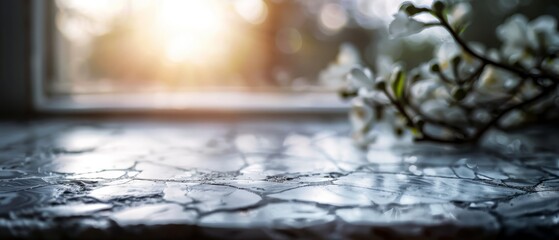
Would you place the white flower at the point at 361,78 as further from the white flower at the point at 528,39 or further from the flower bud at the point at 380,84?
the white flower at the point at 528,39

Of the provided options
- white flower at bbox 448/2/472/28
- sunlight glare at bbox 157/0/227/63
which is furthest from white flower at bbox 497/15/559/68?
sunlight glare at bbox 157/0/227/63

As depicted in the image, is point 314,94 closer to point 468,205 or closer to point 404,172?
point 404,172

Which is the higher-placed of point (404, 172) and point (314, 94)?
point (314, 94)

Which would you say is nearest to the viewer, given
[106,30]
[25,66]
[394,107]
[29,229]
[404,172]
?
[29,229]

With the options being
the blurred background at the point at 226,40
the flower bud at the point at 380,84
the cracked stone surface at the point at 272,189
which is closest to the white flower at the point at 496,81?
the cracked stone surface at the point at 272,189

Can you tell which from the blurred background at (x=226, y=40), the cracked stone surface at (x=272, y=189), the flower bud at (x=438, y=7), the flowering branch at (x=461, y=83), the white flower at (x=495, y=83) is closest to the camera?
the cracked stone surface at (x=272, y=189)

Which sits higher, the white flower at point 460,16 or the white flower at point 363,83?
the white flower at point 460,16

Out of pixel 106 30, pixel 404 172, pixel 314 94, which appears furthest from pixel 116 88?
pixel 404 172
